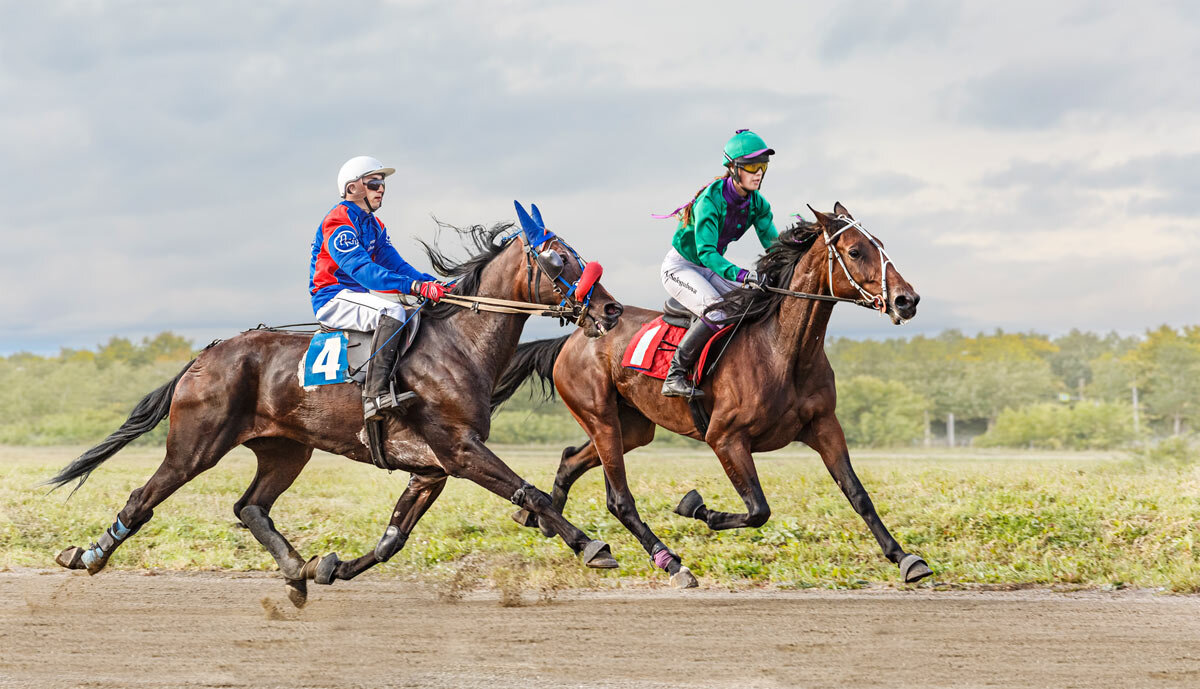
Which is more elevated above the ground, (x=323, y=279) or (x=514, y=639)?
(x=323, y=279)

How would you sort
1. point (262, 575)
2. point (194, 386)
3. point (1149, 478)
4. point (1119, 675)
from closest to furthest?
point (1119, 675) < point (194, 386) < point (262, 575) < point (1149, 478)

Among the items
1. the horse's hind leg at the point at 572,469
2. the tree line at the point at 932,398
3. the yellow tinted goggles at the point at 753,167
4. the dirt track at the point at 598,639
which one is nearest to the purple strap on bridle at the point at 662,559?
the dirt track at the point at 598,639

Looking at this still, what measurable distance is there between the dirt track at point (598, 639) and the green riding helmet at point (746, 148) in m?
3.09

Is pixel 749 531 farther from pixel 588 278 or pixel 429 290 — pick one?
pixel 429 290

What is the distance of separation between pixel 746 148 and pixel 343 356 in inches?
124

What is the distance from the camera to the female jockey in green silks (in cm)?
748

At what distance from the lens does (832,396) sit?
732 cm

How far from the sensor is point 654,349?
7.86 metres

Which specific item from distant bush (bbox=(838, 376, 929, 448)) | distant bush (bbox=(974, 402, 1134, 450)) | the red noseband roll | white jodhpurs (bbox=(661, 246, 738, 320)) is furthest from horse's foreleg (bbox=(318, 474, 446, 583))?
distant bush (bbox=(974, 402, 1134, 450))

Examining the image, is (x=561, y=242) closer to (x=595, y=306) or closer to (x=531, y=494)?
(x=595, y=306)

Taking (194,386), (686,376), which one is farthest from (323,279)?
(686,376)

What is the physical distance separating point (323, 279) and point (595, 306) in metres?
1.93

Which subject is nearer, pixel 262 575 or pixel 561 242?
pixel 561 242

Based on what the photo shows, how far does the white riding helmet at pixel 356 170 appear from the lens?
6.95 meters
